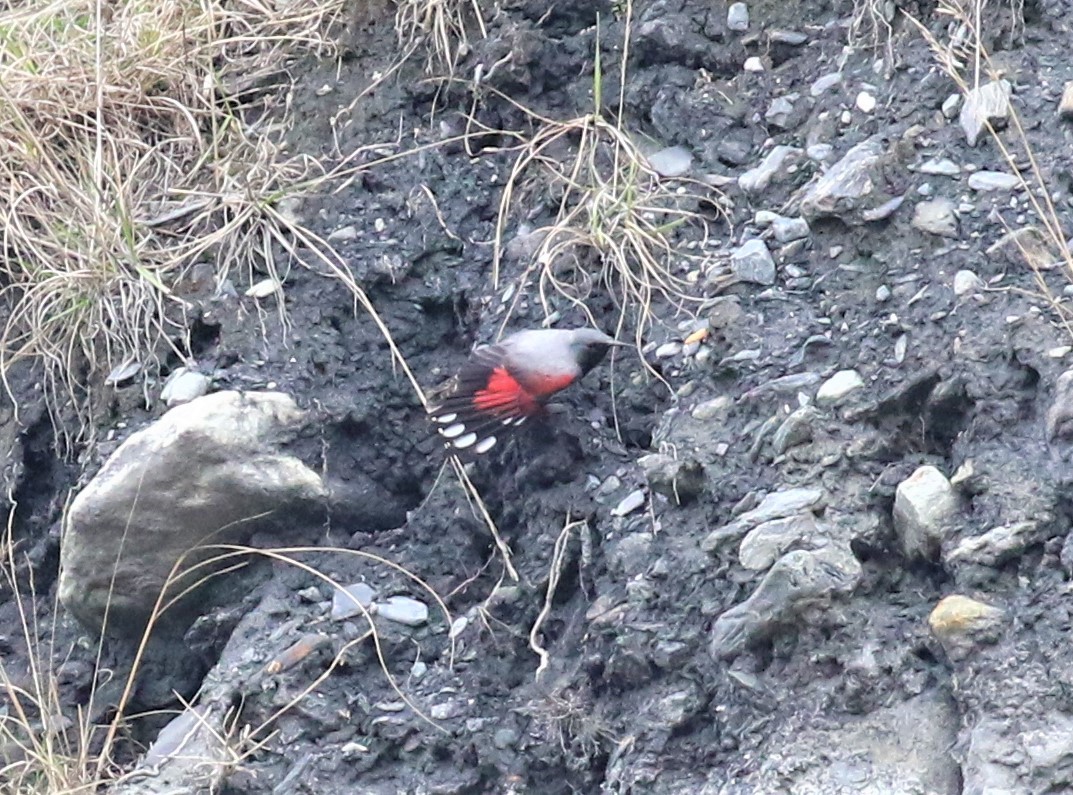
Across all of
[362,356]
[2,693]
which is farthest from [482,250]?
[2,693]

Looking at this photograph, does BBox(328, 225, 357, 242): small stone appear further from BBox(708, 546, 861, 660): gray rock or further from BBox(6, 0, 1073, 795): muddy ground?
BBox(708, 546, 861, 660): gray rock

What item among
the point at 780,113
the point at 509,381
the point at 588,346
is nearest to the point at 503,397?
the point at 509,381

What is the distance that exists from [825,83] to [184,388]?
4.48ft

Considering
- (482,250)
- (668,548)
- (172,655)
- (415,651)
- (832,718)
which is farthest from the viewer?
(482,250)

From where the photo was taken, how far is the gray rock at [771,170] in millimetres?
3020

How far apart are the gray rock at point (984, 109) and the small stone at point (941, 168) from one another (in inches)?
2.3

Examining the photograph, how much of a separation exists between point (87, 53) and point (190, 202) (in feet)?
1.60

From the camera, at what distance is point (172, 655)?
115 inches

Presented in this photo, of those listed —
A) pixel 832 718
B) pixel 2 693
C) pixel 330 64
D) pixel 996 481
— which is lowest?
pixel 2 693

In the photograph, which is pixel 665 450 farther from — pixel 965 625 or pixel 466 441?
pixel 965 625

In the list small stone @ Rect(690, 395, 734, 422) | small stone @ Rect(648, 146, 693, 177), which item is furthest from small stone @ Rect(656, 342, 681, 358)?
small stone @ Rect(648, 146, 693, 177)

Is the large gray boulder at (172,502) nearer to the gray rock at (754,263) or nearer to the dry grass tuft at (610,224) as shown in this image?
the dry grass tuft at (610,224)

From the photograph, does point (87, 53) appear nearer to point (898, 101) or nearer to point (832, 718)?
point (898, 101)

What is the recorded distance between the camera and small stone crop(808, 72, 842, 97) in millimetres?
3117
